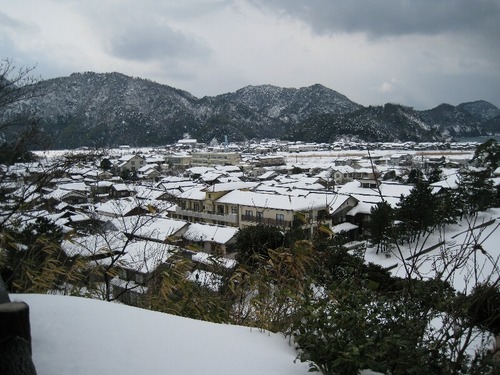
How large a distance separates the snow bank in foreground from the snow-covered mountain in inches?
2573

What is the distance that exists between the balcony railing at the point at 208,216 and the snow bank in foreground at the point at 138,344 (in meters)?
12.9

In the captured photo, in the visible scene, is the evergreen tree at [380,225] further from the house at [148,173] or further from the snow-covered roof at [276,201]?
the house at [148,173]

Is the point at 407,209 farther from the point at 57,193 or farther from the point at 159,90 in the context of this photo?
the point at 159,90

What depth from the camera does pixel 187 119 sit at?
288ft

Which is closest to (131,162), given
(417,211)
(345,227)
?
(345,227)

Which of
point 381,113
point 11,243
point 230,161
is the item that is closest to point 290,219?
point 11,243

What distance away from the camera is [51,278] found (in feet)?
9.55

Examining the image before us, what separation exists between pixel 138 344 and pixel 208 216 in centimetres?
1410

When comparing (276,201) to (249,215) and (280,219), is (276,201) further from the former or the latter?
(249,215)

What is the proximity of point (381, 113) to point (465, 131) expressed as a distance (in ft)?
55.3

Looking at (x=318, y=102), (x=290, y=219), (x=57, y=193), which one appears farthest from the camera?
(x=318, y=102)

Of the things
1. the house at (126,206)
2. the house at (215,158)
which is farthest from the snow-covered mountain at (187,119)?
the house at (126,206)

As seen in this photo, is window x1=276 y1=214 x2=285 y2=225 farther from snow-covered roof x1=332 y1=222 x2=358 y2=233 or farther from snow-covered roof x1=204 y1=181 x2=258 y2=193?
snow-covered roof x1=204 y1=181 x2=258 y2=193

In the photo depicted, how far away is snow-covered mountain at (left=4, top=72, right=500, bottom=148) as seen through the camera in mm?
72375
